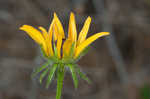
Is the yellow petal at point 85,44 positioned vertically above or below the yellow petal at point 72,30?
below

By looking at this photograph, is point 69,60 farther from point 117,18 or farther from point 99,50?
point 99,50

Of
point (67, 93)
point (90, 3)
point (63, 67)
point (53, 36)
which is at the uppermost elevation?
point (90, 3)

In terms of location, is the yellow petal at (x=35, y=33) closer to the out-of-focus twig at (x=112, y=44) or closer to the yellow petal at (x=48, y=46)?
the yellow petal at (x=48, y=46)

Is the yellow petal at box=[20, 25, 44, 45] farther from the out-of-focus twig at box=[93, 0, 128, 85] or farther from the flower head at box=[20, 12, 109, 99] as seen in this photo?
the out-of-focus twig at box=[93, 0, 128, 85]

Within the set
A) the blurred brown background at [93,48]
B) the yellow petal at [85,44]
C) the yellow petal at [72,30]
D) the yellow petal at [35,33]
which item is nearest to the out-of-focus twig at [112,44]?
the blurred brown background at [93,48]

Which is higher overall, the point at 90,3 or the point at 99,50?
the point at 90,3

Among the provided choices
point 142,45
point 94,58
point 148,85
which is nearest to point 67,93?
point 94,58

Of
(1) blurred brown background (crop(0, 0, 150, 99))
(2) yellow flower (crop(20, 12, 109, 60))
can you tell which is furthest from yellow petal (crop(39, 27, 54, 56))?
(1) blurred brown background (crop(0, 0, 150, 99))

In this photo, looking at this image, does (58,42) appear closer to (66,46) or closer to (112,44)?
(66,46)

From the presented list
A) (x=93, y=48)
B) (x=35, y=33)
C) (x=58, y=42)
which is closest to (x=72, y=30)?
(x=58, y=42)

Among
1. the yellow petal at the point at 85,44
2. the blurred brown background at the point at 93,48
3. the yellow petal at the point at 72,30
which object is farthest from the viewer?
the blurred brown background at the point at 93,48
